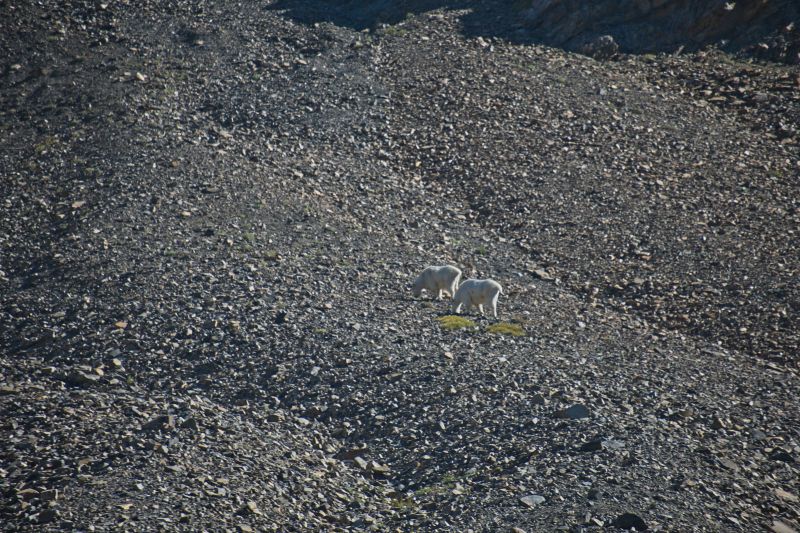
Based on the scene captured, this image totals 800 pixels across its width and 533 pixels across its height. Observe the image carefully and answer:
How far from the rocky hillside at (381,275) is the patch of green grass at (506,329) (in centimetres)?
8

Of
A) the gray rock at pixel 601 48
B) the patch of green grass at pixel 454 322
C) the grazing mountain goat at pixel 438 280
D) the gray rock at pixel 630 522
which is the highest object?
the gray rock at pixel 601 48

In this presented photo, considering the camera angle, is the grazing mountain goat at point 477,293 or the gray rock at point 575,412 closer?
the gray rock at point 575,412

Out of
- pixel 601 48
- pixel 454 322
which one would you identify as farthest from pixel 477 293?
pixel 601 48

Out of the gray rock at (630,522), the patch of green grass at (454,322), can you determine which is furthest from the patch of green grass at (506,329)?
the gray rock at (630,522)

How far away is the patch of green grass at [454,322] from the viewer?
15.8 meters

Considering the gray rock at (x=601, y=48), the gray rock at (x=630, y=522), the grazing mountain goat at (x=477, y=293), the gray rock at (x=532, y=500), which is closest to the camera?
the gray rock at (x=630, y=522)

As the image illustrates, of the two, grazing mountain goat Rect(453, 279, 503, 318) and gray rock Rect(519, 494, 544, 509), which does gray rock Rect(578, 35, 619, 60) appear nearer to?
grazing mountain goat Rect(453, 279, 503, 318)

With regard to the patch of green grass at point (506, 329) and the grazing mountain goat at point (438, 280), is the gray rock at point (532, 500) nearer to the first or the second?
the patch of green grass at point (506, 329)

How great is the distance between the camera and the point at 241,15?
3144 centimetres

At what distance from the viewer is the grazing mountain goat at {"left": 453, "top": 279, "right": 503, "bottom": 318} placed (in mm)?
16531

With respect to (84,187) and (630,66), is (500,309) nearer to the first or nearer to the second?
(84,187)

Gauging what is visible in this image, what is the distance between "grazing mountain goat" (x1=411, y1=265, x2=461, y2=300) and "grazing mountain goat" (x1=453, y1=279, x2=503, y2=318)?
71cm

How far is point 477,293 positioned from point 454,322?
90 cm

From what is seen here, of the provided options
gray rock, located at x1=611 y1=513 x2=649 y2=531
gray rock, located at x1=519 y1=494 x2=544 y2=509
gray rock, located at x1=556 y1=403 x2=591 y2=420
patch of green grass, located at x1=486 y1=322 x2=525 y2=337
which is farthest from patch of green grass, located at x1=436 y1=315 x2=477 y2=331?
gray rock, located at x1=611 y1=513 x2=649 y2=531
